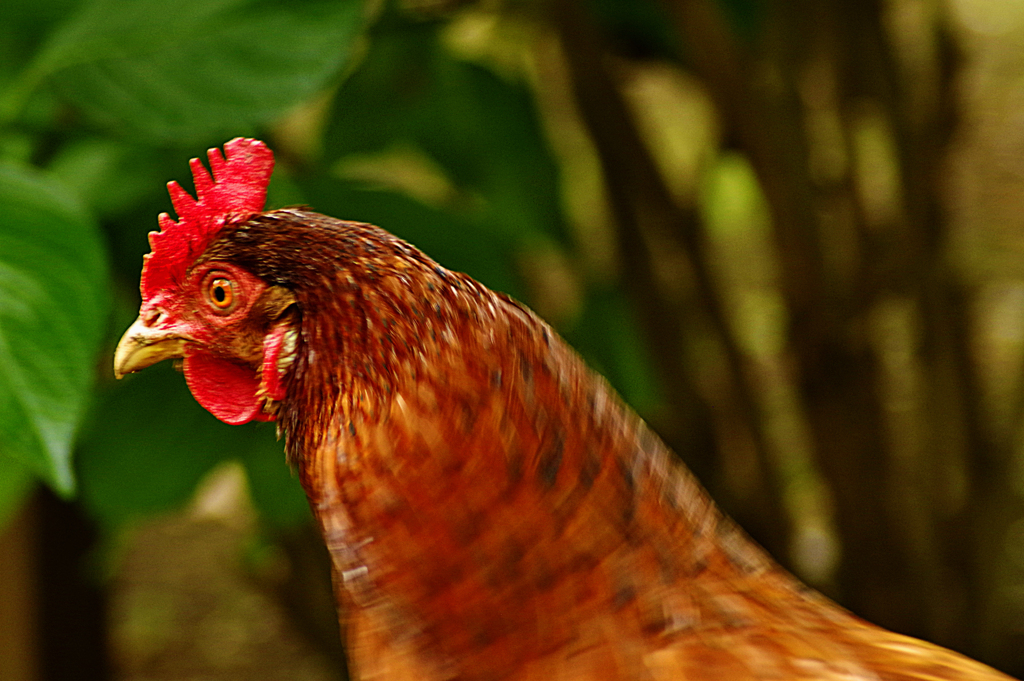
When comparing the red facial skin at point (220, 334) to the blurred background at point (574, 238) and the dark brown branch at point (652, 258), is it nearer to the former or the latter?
the blurred background at point (574, 238)

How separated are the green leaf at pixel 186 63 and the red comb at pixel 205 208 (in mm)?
126

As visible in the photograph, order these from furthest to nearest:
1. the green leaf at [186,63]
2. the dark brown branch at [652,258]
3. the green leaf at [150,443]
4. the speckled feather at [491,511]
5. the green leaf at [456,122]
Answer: the dark brown branch at [652,258]
the green leaf at [456,122]
the green leaf at [150,443]
the green leaf at [186,63]
the speckled feather at [491,511]

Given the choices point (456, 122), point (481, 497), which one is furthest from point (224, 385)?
point (456, 122)

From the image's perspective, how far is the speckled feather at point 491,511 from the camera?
586 mm

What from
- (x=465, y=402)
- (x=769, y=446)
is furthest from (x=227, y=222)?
(x=769, y=446)

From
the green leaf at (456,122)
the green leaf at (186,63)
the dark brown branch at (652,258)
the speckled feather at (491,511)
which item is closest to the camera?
the speckled feather at (491,511)

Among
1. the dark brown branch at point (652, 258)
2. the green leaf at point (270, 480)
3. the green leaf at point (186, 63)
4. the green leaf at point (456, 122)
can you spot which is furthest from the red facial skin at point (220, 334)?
the dark brown branch at point (652, 258)

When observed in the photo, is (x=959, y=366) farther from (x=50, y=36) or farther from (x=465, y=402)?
(x=50, y=36)

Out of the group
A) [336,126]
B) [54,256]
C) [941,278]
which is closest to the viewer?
[54,256]

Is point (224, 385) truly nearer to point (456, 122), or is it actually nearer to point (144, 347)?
point (144, 347)

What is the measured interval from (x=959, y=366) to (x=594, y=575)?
1084 millimetres

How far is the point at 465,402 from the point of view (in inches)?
23.3

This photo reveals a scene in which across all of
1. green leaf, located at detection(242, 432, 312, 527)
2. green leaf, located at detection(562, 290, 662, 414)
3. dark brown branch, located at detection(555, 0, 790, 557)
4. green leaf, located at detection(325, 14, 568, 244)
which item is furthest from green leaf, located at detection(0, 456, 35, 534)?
dark brown branch, located at detection(555, 0, 790, 557)

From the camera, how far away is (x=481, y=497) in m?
0.58
